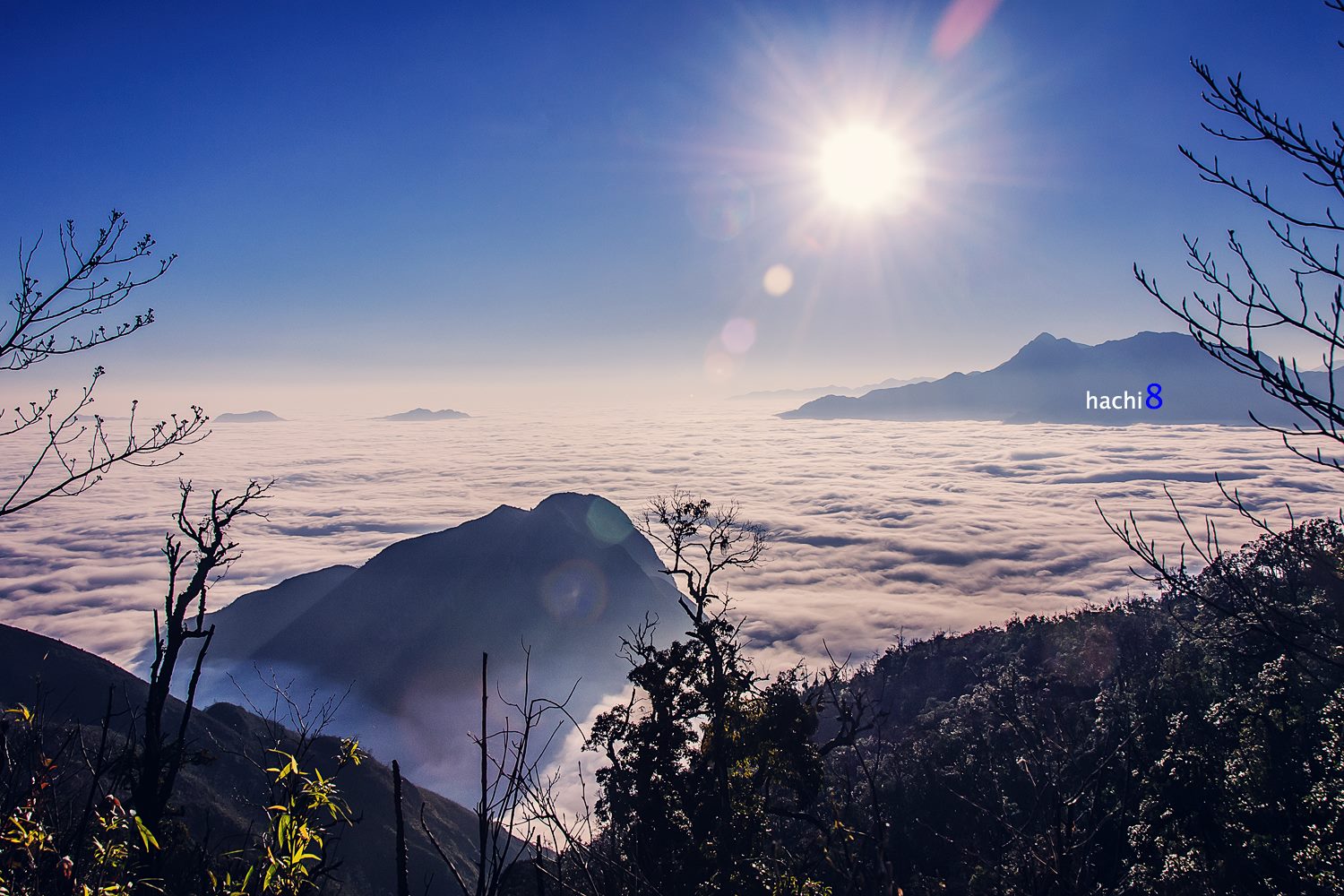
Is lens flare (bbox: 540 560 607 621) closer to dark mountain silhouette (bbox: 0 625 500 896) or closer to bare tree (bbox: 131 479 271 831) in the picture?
dark mountain silhouette (bbox: 0 625 500 896)

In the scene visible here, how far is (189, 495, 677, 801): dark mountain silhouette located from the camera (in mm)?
87000

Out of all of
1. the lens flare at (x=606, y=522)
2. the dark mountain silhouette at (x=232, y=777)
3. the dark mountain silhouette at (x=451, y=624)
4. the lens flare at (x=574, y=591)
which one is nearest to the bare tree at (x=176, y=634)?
the dark mountain silhouette at (x=232, y=777)

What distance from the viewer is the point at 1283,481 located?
175 meters

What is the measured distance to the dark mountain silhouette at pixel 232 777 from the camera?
3556 cm

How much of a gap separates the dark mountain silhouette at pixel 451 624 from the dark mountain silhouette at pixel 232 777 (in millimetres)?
31945

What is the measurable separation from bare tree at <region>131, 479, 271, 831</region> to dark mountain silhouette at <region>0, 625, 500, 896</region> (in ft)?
88.3

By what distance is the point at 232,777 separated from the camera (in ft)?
142

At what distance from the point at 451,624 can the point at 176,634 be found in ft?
311

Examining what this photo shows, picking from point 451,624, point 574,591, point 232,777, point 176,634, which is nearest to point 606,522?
point 574,591

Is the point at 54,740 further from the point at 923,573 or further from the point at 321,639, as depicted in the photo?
the point at 923,573

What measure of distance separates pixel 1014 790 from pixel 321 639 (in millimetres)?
96074

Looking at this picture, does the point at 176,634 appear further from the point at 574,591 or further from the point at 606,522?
the point at 606,522

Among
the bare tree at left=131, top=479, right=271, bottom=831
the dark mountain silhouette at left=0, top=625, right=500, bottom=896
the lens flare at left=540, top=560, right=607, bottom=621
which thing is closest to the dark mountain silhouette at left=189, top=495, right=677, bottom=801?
the lens flare at left=540, top=560, right=607, bottom=621

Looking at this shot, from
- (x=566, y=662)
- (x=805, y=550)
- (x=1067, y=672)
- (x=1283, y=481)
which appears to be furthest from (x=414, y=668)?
(x=1283, y=481)
